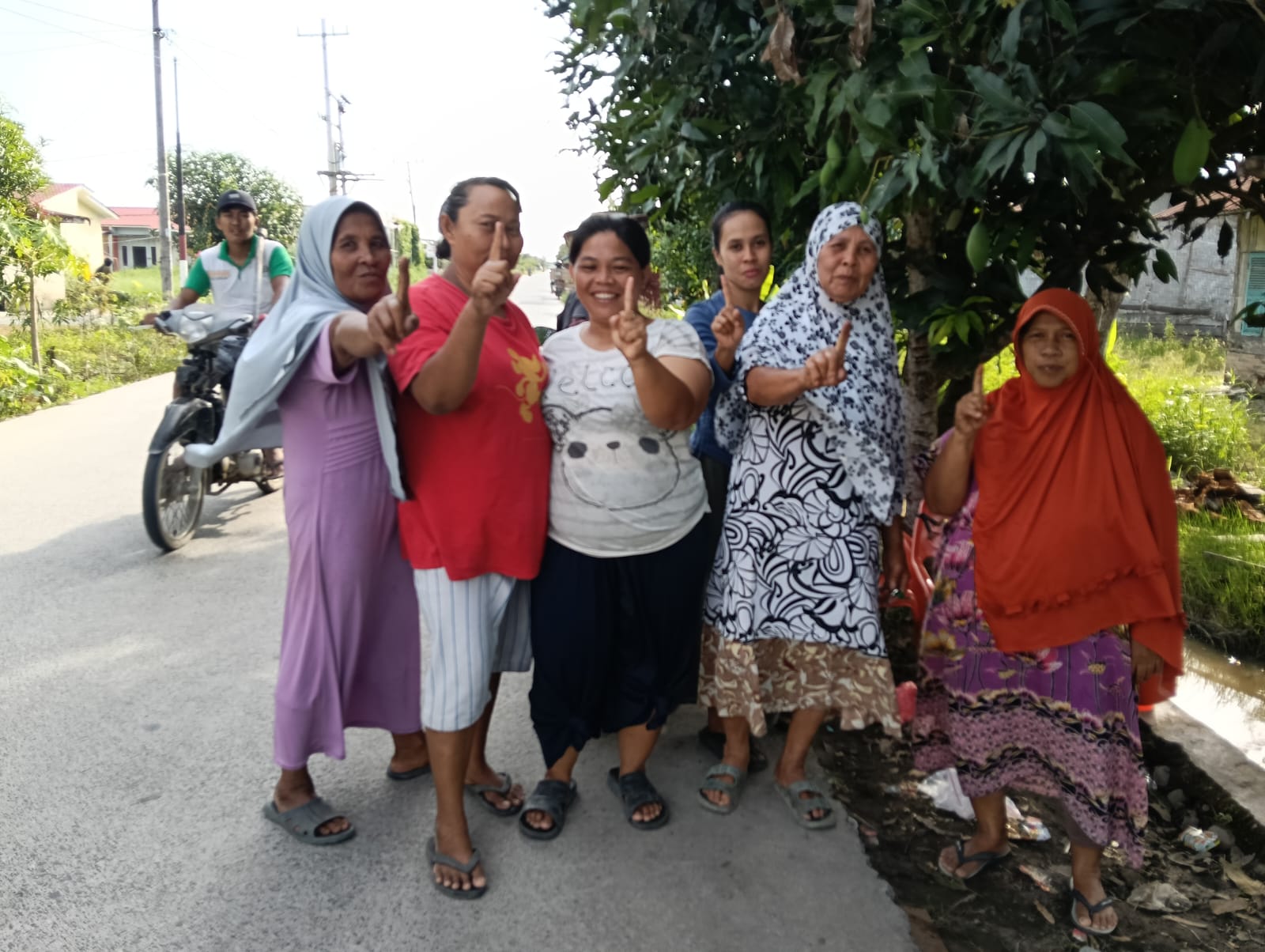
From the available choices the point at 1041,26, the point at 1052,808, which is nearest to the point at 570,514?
the point at 1041,26

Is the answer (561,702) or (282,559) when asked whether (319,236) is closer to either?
(561,702)

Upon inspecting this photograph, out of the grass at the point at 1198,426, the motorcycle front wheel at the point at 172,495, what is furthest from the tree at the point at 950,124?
the grass at the point at 1198,426

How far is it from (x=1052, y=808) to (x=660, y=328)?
2.03 metres

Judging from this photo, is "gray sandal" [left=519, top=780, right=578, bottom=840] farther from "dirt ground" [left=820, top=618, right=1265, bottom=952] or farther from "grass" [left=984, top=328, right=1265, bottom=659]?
"grass" [left=984, top=328, right=1265, bottom=659]

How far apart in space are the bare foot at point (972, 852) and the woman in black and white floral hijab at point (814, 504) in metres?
0.35

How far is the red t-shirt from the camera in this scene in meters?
2.36

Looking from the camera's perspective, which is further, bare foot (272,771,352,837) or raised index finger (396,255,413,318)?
bare foot (272,771,352,837)

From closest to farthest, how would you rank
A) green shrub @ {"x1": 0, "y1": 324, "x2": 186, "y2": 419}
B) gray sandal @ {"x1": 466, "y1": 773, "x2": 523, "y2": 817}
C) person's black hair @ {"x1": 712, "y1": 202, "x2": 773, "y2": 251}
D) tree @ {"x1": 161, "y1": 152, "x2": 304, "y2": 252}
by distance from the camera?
1. gray sandal @ {"x1": 466, "y1": 773, "x2": 523, "y2": 817}
2. person's black hair @ {"x1": 712, "y1": 202, "x2": 773, "y2": 251}
3. green shrub @ {"x1": 0, "y1": 324, "x2": 186, "y2": 419}
4. tree @ {"x1": 161, "y1": 152, "x2": 304, "y2": 252}

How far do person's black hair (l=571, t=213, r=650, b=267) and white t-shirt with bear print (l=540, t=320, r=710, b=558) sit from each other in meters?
0.21

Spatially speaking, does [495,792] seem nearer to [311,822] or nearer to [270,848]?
[311,822]

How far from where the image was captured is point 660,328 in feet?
8.32

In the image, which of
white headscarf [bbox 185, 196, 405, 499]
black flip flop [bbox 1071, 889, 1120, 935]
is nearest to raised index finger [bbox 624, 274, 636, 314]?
white headscarf [bbox 185, 196, 405, 499]

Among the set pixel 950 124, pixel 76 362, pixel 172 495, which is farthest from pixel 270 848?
pixel 76 362

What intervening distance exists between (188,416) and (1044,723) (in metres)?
4.49
